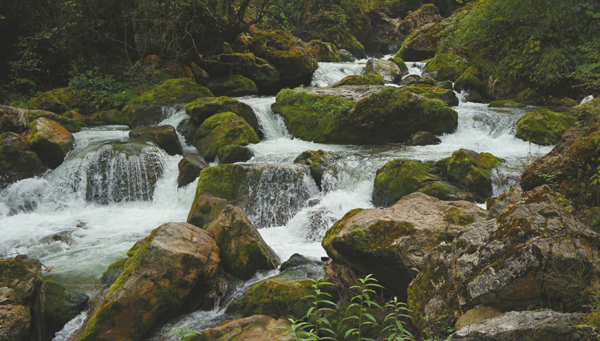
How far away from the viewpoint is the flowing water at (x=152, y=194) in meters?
7.80

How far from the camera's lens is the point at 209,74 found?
683 inches

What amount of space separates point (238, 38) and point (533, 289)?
17640 millimetres

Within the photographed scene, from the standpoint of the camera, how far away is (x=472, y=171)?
27.1ft

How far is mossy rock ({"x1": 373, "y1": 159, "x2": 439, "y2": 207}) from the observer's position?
8328 mm

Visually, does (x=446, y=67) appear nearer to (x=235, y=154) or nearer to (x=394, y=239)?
(x=235, y=154)

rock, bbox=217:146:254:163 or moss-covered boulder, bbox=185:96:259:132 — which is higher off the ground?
moss-covered boulder, bbox=185:96:259:132

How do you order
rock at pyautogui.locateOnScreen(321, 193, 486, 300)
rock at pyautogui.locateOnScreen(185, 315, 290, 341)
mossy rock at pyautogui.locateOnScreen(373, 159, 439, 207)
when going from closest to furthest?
rock at pyautogui.locateOnScreen(185, 315, 290, 341), rock at pyautogui.locateOnScreen(321, 193, 486, 300), mossy rock at pyautogui.locateOnScreen(373, 159, 439, 207)

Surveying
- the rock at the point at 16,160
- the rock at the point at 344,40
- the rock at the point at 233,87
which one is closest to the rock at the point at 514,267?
the rock at the point at 16,160

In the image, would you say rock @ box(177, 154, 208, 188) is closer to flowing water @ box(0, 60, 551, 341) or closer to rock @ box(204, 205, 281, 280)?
flowing water @ box(0, 60, 551, 341)

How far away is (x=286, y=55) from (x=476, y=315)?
16189 mm

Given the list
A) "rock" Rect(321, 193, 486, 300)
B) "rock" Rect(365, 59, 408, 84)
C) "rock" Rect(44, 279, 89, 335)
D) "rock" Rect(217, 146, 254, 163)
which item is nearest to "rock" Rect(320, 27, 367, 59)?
"rock" Rect(365, 59, 408, 84)

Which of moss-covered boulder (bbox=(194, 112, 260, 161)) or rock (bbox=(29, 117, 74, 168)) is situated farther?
moss-covered boulder (bbox=(194, 112, 260, 161))

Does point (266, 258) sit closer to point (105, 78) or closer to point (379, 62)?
point (105, 78)

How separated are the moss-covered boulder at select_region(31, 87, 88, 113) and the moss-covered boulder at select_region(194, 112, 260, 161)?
628 cm
